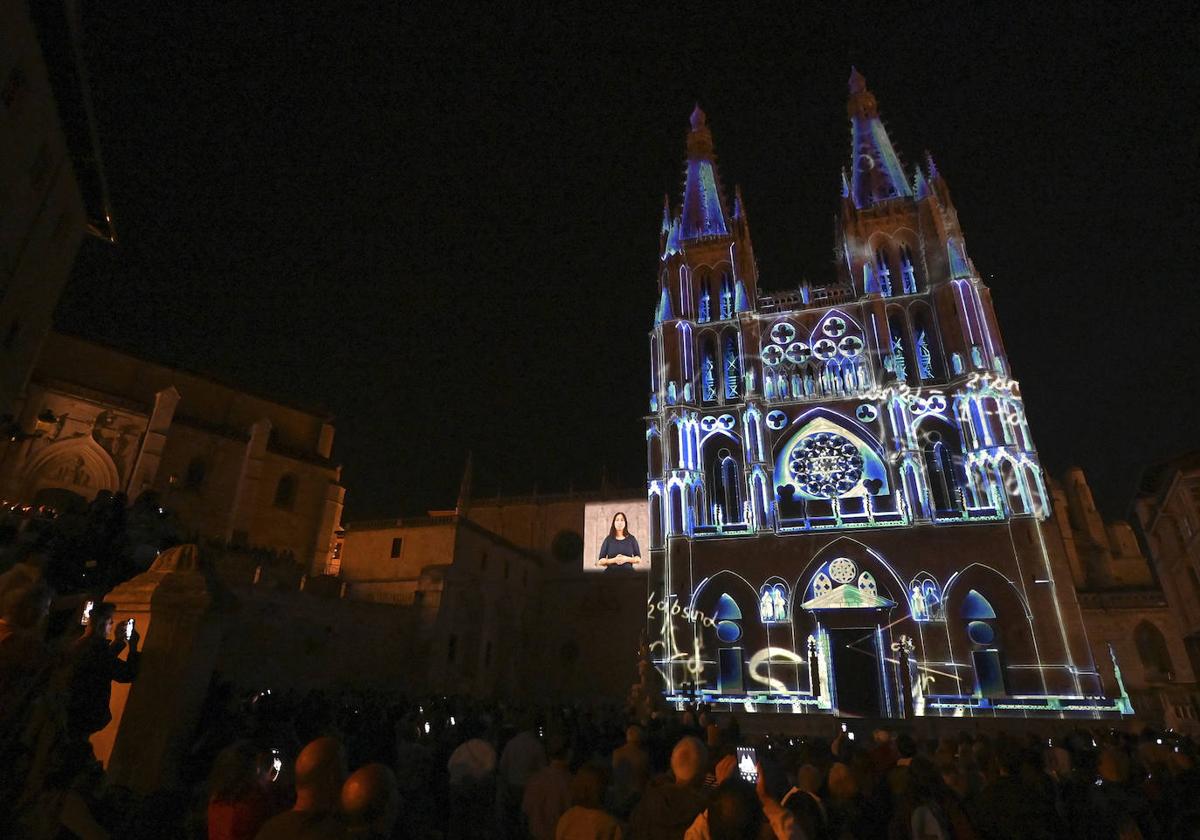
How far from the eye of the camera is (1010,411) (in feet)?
90.9

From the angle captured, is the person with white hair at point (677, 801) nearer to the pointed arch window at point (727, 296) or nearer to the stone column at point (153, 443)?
the stone column at point (153, 443)

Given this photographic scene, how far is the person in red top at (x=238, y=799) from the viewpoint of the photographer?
10.4 feet

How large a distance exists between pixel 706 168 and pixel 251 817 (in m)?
43.7

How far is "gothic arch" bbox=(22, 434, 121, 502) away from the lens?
82.5 feet

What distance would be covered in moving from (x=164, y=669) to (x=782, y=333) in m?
32.7

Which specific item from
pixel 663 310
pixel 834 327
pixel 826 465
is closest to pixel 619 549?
pixel 826 465

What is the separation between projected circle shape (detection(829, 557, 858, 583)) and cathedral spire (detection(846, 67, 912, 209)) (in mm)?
20975

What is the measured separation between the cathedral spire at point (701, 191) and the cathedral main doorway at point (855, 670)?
23.5 metres

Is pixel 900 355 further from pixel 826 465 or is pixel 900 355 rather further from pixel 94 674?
pixel 94 674

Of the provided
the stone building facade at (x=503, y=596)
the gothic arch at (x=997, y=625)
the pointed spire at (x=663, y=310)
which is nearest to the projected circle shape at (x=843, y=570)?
the gothic arch at (x=997, y=625)

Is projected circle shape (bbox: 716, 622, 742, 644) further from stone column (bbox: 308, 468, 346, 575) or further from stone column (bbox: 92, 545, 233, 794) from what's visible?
stone column (bbox: 92, 545, 233, 794)

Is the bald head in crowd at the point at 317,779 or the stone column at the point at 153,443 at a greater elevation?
the stone column at the point at 153,443

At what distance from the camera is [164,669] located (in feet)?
17.6

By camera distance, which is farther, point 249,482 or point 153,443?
point 249,482
